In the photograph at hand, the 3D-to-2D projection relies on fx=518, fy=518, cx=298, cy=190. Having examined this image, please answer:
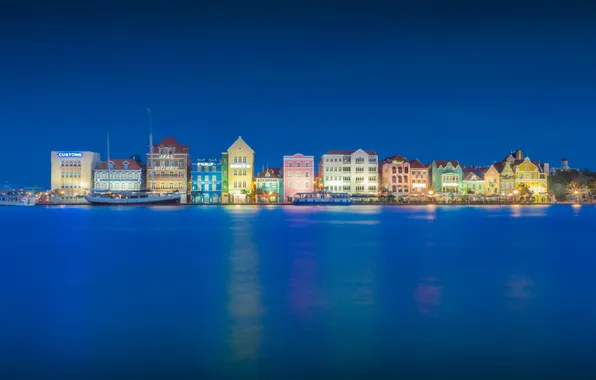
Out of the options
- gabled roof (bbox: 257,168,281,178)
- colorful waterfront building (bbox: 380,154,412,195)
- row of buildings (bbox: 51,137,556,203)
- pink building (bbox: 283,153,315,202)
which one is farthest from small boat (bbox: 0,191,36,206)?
colorful waterfront building (bbox: 380,154,412,195)

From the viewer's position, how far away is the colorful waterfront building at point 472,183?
108 meters

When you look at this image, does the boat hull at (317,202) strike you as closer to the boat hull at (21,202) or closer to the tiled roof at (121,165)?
the tiled roof at (121,165)

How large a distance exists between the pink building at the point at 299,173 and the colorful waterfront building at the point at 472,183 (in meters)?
32.6

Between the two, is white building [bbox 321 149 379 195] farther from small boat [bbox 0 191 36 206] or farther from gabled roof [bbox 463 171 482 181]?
small boat [bbox 0 191 36 206]

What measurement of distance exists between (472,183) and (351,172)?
89.0 ft

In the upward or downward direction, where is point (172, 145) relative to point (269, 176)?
→ upward

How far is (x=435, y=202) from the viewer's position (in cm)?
10369

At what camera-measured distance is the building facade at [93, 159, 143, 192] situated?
98.4m

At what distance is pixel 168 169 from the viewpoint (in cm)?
9838

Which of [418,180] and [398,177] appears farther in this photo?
[418,180]

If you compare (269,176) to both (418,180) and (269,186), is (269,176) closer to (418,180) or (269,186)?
(269,186)

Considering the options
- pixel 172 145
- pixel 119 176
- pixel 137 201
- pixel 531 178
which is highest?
pixel 172 145

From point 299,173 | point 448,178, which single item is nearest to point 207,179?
point 299,173

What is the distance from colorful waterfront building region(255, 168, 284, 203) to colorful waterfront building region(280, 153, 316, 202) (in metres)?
1.83
